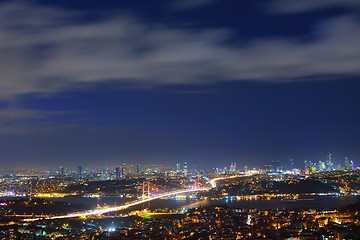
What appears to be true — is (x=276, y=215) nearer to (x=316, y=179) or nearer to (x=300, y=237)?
(x=300, y=237)

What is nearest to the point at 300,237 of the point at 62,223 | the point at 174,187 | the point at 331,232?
the point at 331,232

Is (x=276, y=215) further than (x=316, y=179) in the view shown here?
No

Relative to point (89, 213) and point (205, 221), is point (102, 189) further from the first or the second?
point (205, 221)

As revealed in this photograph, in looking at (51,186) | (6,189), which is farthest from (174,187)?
(6,189)

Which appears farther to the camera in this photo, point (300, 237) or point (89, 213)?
point (89, 213)

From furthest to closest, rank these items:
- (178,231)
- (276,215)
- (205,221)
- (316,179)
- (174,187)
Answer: (174,187), (316,179), (276,215), (205,221), (178,231)

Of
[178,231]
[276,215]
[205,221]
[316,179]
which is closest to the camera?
[178,231]

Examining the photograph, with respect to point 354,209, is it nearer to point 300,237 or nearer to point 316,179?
point 300,237

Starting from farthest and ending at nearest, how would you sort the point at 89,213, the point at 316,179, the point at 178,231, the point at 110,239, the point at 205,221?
the point at 316,179 → the point at 89,213 → the point at 205,221 → the point at 178,231 → the point at 110,239

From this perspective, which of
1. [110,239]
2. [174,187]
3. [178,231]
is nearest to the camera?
[110,239]
